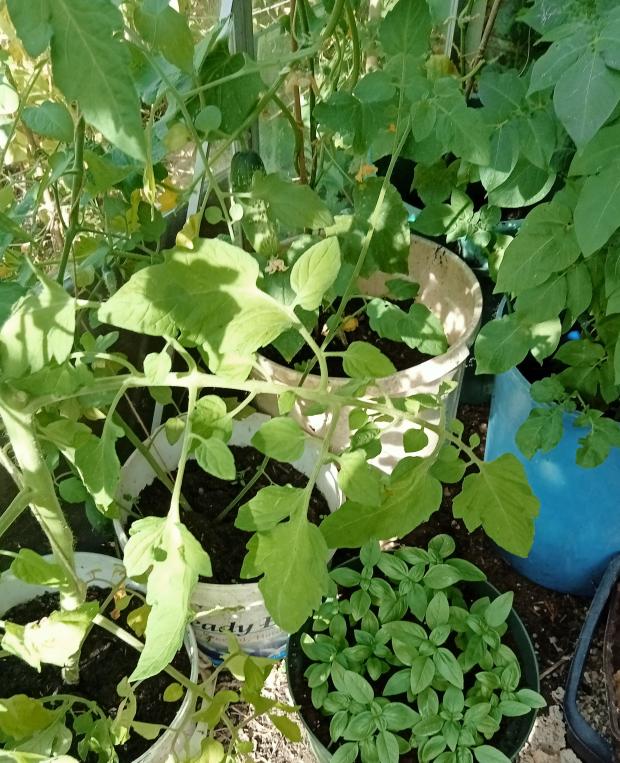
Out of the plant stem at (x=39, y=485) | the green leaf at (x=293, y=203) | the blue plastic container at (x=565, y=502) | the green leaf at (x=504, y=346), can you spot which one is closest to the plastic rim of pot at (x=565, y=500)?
the blue plastic container at (x=565, y=502)

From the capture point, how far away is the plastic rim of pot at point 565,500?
1.07 meters

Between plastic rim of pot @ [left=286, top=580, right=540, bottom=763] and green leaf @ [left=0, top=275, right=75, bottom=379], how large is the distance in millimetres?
609

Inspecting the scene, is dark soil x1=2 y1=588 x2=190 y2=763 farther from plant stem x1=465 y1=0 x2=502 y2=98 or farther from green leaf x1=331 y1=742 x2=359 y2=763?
plant stem x1=465 y1=0 x2=502 y2=98

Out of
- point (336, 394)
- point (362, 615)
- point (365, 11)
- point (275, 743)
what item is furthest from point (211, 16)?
point (275, 743)

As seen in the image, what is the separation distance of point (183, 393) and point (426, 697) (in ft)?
2.39

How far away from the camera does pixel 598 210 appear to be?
28.2 inches

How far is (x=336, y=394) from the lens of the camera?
678mm

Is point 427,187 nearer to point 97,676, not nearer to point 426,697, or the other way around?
point 426,697

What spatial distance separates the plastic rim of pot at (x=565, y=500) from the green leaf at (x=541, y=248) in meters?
0.24

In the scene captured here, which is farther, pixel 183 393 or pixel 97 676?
pixel 183 393

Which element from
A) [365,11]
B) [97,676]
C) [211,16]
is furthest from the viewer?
[365,11]

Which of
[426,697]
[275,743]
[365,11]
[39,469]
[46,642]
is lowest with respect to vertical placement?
[275,743]

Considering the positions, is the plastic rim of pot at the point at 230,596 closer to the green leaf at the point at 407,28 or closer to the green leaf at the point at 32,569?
the green leaf at the point at 32,569

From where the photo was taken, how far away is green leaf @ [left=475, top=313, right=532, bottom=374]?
97 cm
